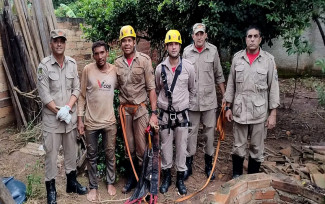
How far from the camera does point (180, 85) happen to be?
3916 mm

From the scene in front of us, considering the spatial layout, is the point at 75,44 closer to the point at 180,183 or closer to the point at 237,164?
the point at 180,183

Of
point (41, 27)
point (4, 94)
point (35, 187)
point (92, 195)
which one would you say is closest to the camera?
point (92, 195)

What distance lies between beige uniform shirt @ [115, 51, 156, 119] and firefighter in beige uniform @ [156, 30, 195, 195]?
166 millimetres

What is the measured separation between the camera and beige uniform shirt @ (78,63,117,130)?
3797 mm

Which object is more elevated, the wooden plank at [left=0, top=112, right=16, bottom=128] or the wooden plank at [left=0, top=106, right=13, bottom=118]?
the wooden plank at [left=0, top=106, right=13, bottom=118]

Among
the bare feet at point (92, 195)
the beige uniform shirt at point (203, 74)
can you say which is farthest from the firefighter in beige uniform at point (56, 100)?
the beige uniform shirt at point (203, 74)

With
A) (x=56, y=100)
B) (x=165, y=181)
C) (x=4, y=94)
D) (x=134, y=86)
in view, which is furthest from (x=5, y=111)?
(x=165, y=181)

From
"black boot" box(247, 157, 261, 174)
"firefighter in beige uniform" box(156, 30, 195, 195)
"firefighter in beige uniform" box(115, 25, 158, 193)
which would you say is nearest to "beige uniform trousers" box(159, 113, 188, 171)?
"firefighter in beige uniform" box(156, 30, 195, 195)

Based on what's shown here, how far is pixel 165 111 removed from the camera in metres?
4.00

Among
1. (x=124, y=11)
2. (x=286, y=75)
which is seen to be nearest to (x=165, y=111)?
(x=124, y=11)

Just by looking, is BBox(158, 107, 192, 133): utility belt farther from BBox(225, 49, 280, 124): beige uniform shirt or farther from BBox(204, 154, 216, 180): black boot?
BBox(204, 154, 216, 180): black boot

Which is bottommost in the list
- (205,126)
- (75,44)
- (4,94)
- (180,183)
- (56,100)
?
(180,183)

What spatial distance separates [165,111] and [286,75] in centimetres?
760

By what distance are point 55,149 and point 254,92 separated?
102 inches
